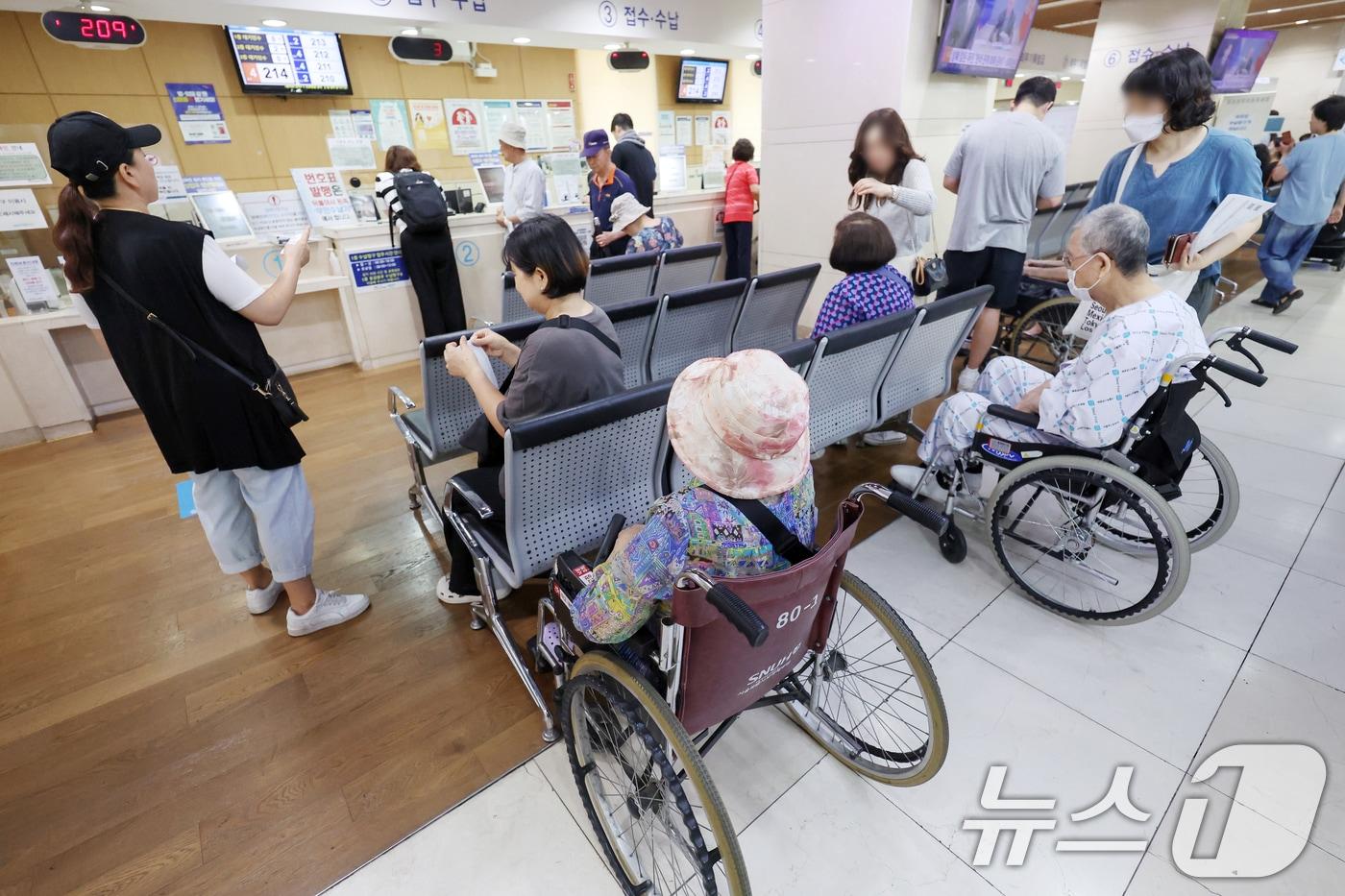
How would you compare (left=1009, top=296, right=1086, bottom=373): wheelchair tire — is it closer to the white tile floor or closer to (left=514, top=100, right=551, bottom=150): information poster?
the white tile floor

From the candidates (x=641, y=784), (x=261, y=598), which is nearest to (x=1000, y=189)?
(x=641, y=784)

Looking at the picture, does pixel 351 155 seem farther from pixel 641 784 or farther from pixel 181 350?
pixel 641 784

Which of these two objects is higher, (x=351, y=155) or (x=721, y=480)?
(x=351, y=155)

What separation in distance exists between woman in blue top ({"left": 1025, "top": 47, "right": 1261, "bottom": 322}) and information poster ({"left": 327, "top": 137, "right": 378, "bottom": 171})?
5.06m

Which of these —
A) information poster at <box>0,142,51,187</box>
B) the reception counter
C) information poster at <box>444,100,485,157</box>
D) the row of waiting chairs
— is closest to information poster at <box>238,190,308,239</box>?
the reception counter

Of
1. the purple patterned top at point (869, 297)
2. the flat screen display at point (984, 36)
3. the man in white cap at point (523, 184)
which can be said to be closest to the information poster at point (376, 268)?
the man in white cap at point (523, 184)

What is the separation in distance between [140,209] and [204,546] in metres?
1.50

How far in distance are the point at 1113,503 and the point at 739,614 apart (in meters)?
1.58

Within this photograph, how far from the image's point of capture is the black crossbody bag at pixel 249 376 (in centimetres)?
151

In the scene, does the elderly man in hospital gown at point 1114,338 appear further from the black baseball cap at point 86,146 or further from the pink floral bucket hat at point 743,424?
the black baseball cap at point 86,146

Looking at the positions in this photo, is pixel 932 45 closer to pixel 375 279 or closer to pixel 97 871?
pixel 375 279

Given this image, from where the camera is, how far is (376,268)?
4344 mm

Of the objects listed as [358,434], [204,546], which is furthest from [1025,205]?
[204,546]

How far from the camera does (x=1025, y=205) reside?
2.95 m
